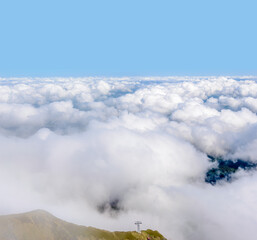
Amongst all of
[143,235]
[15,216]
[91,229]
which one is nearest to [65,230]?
[91,229]

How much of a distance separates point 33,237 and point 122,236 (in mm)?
65126

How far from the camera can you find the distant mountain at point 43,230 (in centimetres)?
15188

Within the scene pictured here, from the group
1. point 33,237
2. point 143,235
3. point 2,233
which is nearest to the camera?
point 2,233

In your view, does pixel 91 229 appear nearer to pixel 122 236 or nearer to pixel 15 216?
pixel 122 236

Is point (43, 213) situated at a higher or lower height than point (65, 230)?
higher

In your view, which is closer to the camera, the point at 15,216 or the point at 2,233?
the point at 2,233

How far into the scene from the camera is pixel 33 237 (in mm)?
157625

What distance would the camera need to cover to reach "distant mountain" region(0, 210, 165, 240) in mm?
151875

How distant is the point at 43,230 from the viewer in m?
161

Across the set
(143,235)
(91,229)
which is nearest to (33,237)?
(91,229)

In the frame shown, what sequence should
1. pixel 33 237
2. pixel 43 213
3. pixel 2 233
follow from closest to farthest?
pixel 2 233, pixel 33 237, pixel 43 213

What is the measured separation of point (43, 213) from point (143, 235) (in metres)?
83.2

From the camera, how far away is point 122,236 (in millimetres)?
176250

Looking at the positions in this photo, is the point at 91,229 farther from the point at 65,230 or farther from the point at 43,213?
the point at 43,213
